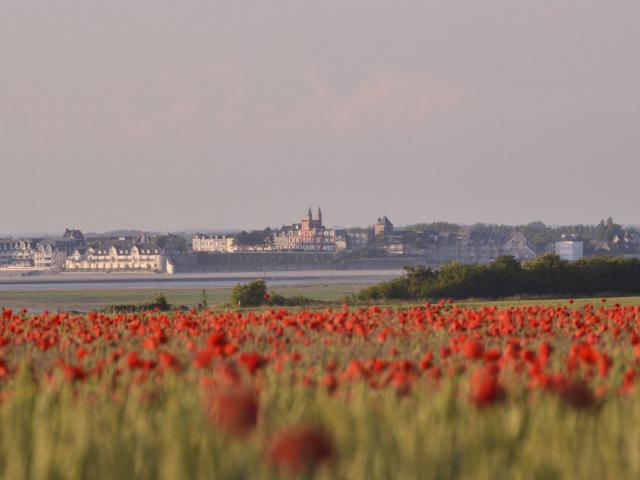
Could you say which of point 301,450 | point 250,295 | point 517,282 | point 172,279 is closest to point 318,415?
point 301,450

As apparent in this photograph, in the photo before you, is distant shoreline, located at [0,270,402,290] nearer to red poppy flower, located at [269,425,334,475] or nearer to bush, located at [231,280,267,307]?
bush, located at [231,280,267,307]

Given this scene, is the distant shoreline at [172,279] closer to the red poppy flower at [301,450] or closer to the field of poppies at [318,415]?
the field of poppies at [318,415]

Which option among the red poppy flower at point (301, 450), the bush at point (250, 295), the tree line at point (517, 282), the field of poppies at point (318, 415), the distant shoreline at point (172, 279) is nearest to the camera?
the red poppy flower at point (301, 450)

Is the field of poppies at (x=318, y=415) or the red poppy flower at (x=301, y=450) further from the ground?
the red poppy flower at (x=301, y=450)

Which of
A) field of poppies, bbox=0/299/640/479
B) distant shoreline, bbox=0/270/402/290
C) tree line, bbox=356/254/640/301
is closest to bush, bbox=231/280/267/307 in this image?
tree line, bbox=356/254/640/301

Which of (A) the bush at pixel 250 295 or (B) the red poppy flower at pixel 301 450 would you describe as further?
(A) the bush at pixel 250 295

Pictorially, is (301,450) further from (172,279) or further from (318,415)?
(172,279)

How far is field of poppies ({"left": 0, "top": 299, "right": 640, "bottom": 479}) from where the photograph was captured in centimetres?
577

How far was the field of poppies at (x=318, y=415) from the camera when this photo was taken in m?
5.77

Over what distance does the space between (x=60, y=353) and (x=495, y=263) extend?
34916 mm

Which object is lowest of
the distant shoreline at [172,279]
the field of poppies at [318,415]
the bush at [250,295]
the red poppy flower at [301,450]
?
the distant shoreline at [172,279]

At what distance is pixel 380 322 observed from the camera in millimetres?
14172

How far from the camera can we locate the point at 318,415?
727cm

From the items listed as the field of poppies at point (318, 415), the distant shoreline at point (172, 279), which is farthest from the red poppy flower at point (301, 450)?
the distant shoreline at point (172, 279)
